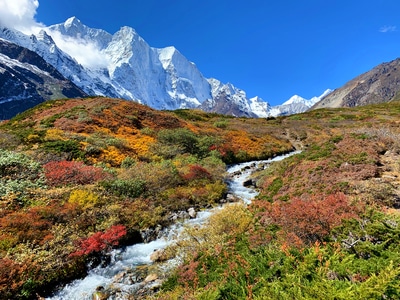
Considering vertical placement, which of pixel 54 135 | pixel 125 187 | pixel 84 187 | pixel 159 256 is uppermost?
pixel 54 135

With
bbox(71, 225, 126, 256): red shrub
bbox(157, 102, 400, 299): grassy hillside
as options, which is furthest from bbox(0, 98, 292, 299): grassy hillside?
bbox(157, 102, 400, 299): grassy hillside

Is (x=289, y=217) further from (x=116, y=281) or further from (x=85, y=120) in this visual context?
(x=85, y=120)

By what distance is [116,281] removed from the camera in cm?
1073

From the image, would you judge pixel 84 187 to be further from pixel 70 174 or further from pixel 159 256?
pixel 159 256

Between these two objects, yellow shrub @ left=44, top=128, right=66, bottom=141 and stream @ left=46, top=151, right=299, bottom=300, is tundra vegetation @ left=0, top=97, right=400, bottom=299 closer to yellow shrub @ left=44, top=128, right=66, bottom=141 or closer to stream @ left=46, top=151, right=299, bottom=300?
yellow shrub @ left=44, top=128, right=66, bottom=141

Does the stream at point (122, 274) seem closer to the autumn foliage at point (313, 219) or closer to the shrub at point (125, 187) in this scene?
the shrub at point (125, 187)

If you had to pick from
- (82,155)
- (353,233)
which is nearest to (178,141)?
(82,155)

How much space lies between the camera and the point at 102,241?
12.8 metres

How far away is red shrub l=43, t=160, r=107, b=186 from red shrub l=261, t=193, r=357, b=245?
13.4 metres

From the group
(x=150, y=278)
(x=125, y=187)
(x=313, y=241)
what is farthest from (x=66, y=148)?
(x=313, y=241)

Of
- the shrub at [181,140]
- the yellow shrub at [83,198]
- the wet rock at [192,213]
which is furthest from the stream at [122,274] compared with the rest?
the shrub at [181,140]

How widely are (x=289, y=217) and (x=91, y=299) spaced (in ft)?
26.7

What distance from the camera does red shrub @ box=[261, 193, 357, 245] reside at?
8.66 m

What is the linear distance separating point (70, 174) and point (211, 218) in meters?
10.8
